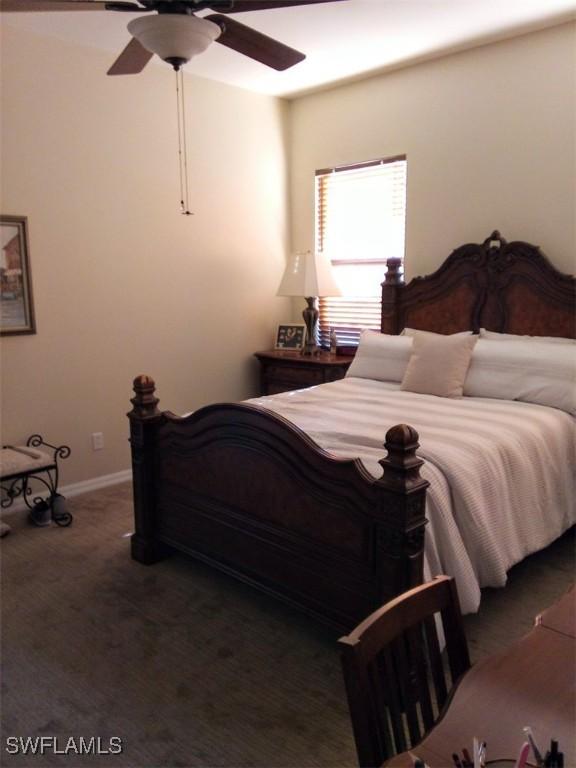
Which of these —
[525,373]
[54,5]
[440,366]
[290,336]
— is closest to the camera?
[54,5]

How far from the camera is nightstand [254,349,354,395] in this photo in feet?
14.9

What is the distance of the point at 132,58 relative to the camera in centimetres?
264

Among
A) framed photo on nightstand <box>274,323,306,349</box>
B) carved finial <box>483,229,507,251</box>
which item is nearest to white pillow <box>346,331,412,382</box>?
carved finial <box>483,229,507,251</box>

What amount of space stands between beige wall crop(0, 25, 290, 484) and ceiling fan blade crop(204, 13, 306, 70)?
1.68m

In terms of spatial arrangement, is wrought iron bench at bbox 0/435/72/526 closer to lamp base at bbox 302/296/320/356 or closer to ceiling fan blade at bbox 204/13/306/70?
lamp base at bbox 302/296/320/356

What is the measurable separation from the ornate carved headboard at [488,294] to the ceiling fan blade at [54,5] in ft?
8.77

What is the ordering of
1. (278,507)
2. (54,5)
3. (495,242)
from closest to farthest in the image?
(54,5) < (278,507) < (495,242)

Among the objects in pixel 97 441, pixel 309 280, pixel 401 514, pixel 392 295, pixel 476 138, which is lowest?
pixel 97 441

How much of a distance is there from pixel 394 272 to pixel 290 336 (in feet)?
3.54

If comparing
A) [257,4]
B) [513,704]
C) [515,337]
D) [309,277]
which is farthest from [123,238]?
[513,704]

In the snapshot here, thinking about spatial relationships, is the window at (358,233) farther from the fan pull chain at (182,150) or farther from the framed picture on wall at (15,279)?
the framed picture on wall at (15,279)

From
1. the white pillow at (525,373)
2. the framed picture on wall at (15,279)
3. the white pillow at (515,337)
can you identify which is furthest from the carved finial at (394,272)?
the framed picture on wall at (15,279)

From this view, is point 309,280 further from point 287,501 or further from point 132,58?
point 287,501

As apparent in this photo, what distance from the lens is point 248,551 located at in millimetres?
2568
